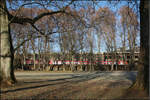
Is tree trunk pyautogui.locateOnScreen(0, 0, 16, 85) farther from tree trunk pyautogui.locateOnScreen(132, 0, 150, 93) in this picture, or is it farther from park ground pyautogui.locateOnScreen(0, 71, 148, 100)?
tree trunk pyautogui.locateOnScreen(132, 0, 150, 93)

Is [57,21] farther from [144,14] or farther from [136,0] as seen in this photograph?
[144,14]

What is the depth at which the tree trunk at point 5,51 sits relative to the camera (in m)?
9.91

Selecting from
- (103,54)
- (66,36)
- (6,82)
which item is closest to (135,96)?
(6,82)

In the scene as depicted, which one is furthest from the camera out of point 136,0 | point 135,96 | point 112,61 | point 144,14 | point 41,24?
point 112,61

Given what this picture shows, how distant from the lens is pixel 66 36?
1340 inches

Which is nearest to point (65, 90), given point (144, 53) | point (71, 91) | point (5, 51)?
point (71, 91)

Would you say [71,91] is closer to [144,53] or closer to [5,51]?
[144,53]

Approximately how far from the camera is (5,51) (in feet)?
32.6

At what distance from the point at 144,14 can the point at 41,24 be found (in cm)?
1936

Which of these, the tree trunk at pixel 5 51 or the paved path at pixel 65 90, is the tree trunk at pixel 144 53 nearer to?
the paved path at pixel 65 90

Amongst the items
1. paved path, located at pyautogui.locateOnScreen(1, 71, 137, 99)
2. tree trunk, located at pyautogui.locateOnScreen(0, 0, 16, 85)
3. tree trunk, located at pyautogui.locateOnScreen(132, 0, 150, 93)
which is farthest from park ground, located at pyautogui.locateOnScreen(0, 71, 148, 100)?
tree trunk, located at pyautogui.locateOnScreen(0, 0, 16, 85)

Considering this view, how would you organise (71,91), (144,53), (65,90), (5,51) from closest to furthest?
(144,53) → (71,91) → (65,90) → (5,51)

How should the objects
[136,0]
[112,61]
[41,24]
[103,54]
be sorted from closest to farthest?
[136,0] < [41,24] < [112,61] < [103,54]

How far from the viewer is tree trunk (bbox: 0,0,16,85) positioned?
32.5 ft
